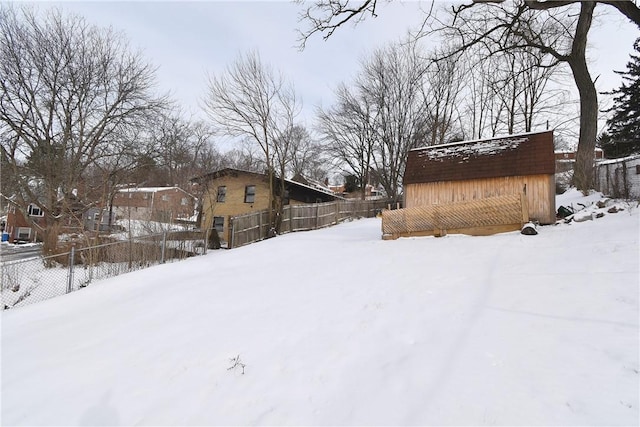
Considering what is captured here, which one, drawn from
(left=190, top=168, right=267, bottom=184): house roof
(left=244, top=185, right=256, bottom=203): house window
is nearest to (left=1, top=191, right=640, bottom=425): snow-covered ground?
(left=190, top=168, right=267, bottom=184): house roof

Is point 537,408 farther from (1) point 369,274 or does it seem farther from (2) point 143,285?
(2) point 143,285

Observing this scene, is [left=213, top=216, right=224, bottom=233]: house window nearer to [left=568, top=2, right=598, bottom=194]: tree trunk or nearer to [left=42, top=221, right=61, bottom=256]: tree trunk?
[left=42, top=221, right=61, bottom=256]: tree trunk

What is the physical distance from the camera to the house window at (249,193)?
75.0 ft

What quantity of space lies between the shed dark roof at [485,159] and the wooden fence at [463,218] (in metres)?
2.59

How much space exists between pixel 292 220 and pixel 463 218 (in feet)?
36.8

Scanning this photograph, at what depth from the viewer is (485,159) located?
1239cm

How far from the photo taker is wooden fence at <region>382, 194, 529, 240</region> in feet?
31.3

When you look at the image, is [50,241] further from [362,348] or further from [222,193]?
[362,348]

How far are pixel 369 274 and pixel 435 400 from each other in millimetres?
4103

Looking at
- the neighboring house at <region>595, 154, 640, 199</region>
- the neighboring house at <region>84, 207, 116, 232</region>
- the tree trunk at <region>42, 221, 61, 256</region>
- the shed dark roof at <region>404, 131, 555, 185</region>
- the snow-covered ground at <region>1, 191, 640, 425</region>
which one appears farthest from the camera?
the neighboring house at <region>84, 207, 116, 232</region>

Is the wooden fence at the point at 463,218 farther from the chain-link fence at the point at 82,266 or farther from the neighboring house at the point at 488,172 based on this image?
the chain-link fence at the point at 82,266

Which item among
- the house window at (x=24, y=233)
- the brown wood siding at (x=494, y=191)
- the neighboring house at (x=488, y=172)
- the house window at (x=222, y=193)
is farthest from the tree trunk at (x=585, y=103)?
the house window at (x=24, y=233)

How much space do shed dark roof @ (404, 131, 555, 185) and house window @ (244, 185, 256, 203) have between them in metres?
12.4

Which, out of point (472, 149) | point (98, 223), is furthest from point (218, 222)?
point (472, 149)
